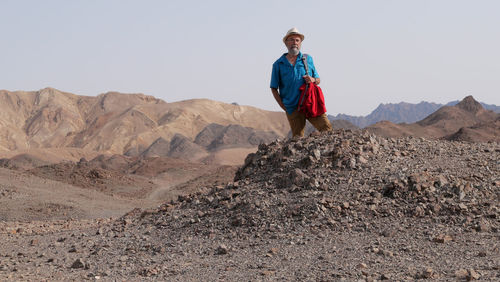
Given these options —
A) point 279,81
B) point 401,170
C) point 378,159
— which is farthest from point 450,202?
point 279,81

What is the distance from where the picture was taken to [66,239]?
7.04 m

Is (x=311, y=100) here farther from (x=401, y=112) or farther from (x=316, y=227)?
(x=401, y=112)

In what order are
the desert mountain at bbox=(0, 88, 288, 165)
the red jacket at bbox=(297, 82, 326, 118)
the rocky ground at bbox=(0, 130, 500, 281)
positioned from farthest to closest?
the desert mountain at bbox=(0, 88, 288, 165) → the red jacket at bbox=(297, 82, 326, 118) → the rocky ground at bbox=(0, 130, 500, 281)

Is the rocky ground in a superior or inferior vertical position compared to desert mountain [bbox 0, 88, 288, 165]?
inferior

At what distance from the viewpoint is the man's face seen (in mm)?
6883

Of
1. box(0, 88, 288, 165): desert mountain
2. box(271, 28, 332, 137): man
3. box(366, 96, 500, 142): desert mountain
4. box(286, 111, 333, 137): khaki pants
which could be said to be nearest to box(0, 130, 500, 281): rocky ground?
box(286, 111, 333, 137): khaki pants

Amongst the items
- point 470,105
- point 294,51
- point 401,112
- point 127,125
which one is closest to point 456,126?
point 470,105

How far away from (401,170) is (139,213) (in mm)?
3953

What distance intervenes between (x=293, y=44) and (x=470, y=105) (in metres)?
38.9

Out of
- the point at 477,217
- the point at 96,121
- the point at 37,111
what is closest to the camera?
the point at 477,217

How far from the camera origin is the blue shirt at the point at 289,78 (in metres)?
7.03

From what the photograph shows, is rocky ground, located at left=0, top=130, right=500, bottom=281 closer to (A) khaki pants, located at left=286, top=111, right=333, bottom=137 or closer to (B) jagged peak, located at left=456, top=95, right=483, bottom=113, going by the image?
(A) khaki pants, located at left=286, top=111, right=333, bottom=137

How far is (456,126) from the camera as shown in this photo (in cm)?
3725

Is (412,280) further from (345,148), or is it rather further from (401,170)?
(345,148)
